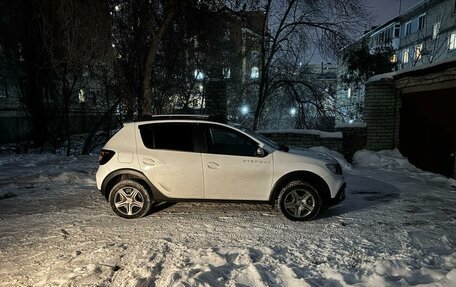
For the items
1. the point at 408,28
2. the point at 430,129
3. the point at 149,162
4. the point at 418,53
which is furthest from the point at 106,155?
the point at 408,28

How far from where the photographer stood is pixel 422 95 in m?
9.18

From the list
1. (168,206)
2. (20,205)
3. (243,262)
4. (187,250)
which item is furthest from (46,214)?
(243,262)

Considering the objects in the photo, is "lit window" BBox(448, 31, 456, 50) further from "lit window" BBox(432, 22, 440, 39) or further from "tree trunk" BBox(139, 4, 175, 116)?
"tree trunk" BBox(139, 4, 175, 116)

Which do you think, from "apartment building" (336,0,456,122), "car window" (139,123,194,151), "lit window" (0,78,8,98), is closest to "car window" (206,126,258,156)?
"car window" (139,123,194,151)

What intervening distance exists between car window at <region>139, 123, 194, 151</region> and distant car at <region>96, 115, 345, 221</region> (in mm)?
15

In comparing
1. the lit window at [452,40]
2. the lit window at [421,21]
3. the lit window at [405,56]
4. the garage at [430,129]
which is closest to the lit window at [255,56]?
the garage at [430,129]

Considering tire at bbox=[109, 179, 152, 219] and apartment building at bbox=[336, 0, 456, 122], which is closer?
tire at bbox=[109, 179, 152, 219]

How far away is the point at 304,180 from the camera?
5.26 meters

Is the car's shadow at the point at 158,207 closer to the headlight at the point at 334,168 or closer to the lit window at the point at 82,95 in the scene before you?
the headlight at the point at 334,168

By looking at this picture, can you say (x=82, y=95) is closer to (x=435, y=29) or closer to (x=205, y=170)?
(x=205, y=170)

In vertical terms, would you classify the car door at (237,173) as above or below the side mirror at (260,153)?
below

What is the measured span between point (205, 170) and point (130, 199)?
1.37 metres

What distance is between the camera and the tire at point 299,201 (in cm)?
523

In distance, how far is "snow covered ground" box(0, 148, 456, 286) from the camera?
11.4 feet
